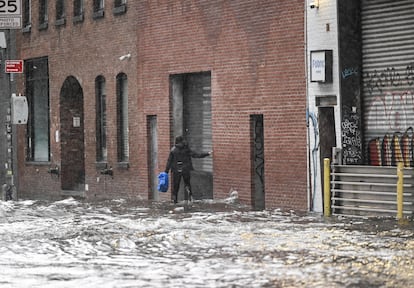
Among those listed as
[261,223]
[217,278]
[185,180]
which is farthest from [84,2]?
[217,278]

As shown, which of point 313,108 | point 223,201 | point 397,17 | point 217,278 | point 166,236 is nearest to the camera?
point 217,278

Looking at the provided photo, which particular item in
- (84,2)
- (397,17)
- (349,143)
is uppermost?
(84,2)

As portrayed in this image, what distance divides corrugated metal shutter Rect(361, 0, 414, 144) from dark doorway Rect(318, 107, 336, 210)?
863 mm

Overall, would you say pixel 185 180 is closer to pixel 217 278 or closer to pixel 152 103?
pixel 152 103

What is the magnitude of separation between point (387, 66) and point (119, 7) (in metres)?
10.4

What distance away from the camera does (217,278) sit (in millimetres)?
11398

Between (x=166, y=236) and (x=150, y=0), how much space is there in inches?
462

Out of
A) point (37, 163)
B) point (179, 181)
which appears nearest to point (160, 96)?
point (179, 181)

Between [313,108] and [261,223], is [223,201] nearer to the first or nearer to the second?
[313,108]

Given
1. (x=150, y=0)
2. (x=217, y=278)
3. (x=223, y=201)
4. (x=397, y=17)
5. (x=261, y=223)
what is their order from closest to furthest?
(x=217, y=278), (x=261, y=223), (x=397, y=17), (x=223, y=201), (x=150, y=0)

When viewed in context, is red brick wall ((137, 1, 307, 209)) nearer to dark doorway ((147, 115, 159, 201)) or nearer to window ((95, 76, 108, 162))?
dark doorway ((147, 115, 159, 201))

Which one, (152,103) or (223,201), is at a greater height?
(152,103)

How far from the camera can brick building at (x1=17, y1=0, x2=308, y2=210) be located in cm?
2177

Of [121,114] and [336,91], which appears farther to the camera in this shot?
[121,114]
